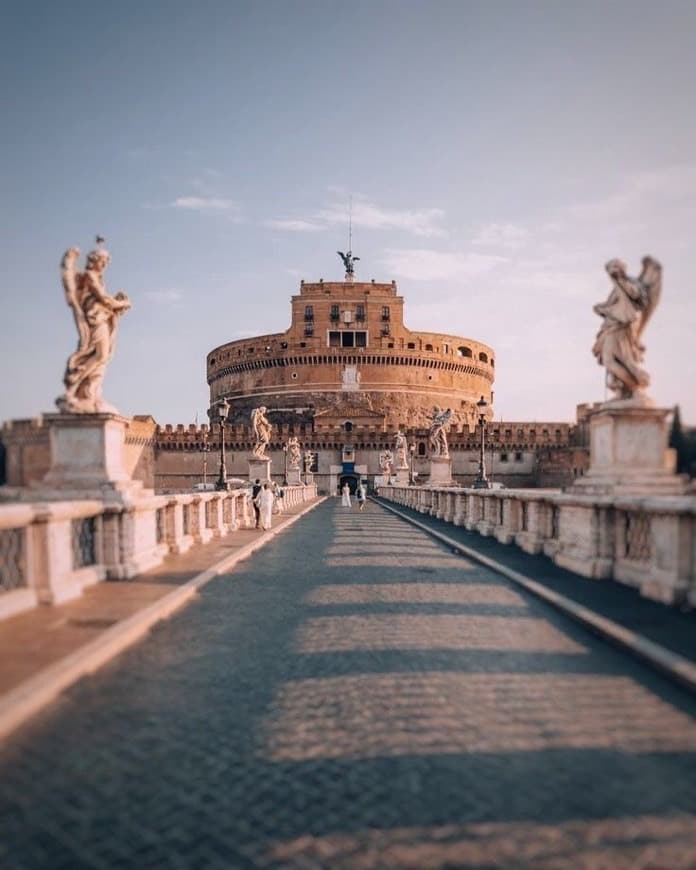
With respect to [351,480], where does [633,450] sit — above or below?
above

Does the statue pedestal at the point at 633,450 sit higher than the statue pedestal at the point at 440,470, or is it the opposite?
the statue pedestal at the point at 633,450

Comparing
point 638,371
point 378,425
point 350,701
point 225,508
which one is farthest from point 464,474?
point 350,701

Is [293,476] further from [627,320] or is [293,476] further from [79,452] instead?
[627,320]

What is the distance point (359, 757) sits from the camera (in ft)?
11.8

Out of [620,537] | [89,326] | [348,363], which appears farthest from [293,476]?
[620,537]

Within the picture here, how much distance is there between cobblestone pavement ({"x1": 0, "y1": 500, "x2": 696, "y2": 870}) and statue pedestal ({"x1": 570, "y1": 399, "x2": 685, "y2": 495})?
2988 mm

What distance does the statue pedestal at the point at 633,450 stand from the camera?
28.0ft

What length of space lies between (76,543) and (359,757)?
532cm

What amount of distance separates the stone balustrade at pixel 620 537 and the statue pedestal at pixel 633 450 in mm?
431

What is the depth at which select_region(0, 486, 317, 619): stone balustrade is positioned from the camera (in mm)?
6406

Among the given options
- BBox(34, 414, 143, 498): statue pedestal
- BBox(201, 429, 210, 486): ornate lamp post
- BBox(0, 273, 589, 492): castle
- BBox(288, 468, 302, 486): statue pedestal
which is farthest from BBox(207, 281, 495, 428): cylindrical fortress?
BBox(34, 414, 143, 498): statue pedestal

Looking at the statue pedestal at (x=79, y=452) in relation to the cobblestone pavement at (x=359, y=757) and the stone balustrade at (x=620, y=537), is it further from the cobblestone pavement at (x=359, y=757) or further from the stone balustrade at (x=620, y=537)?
the stone balustrade at (x=620, y=537)

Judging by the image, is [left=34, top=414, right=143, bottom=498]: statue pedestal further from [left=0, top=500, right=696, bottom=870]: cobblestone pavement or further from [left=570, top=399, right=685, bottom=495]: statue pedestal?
[left=570, top=399, right=685, bottom=495]: statue pedestal

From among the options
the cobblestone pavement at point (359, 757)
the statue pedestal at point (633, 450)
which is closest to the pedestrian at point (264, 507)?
the statue pedestal at point (633, 450)
